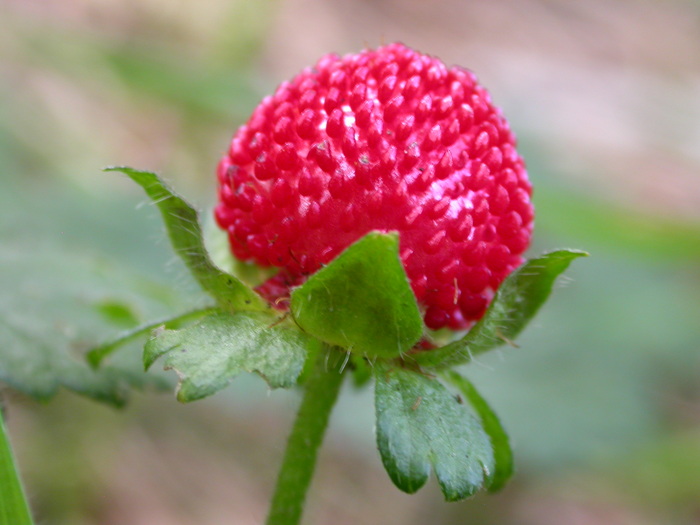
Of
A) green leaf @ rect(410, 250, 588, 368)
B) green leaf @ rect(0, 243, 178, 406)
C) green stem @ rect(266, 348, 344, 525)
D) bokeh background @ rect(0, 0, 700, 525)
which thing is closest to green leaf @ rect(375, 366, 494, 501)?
green leaf @ rect(410, 250, 588, 368)

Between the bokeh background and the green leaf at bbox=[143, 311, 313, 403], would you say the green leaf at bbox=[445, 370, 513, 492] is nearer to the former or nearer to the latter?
the green leaf at bbox=[143, 311, 313, 403]

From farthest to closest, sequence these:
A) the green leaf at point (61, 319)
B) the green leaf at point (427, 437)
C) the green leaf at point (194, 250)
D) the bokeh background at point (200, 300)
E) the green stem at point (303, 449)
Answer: the bokeh background at point (200, 300) → the green leaf at point (61, 319) → the green stem at point (303, 449) → the green leaf at point (194, 250) → the green leaf at point (427, 437)

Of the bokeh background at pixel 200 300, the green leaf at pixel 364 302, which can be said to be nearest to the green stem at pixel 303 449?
the green leaf at pixel 364 302

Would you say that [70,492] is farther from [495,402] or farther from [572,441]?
[572,441]

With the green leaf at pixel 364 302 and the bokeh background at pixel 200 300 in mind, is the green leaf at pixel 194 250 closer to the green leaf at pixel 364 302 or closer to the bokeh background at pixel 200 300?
the green leaf at pixel 364 302

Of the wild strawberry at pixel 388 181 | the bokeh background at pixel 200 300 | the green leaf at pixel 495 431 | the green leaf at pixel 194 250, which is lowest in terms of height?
the bokeh background at pixel 200 300

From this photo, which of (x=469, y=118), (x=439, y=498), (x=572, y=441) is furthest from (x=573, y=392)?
(x=469, y=118)

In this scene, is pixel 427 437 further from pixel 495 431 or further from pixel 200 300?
pixel 200 300

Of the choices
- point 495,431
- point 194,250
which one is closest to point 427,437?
point 495,431
